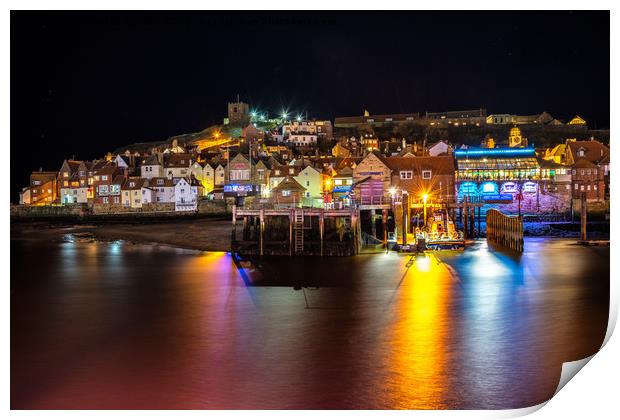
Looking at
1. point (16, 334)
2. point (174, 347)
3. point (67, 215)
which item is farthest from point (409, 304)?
point (67, 215)

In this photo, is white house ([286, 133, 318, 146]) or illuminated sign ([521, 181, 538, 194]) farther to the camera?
white house ([286, 133, 318, 146])

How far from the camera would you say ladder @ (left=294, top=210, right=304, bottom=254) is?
2048cm

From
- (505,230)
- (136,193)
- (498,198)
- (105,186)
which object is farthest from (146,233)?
(498,198)

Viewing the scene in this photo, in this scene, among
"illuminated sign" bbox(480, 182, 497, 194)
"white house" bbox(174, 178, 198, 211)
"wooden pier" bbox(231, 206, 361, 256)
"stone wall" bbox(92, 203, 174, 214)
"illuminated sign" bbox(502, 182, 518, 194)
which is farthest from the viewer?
"white house" bbox(174, 178, 198, 211)

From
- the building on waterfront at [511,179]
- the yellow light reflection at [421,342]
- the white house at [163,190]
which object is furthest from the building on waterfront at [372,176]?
the white house at [163,190]

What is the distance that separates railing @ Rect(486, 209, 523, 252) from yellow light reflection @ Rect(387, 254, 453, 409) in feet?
18.0

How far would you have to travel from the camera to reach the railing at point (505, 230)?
21734mm

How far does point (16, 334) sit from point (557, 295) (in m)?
11.4

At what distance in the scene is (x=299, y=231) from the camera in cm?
2166

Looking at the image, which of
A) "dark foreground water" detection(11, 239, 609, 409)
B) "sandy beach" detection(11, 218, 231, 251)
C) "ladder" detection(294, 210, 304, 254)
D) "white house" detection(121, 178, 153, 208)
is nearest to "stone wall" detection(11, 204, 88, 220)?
"white house" detection(121, 178, 153, 208)

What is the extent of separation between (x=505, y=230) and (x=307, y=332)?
13.6 m

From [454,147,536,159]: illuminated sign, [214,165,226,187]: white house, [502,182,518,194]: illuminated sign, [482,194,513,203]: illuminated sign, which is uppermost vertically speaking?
[454,147,536,159]: illuminated sign

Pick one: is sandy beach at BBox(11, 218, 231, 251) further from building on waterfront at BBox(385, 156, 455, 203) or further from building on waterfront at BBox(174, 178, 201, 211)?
building on waterfront at BBox(385, 156, 455, 203)

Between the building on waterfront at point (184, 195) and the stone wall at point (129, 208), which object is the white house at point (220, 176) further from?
the stone wall at point (129, 208)
